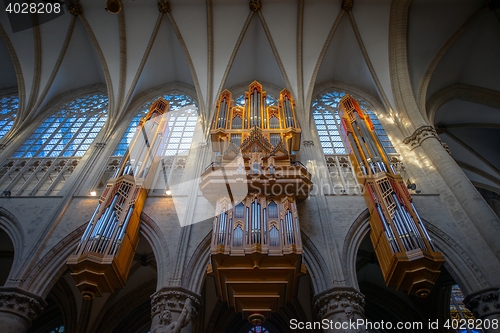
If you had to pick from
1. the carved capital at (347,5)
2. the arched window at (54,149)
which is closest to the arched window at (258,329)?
the arched window at (54,149)

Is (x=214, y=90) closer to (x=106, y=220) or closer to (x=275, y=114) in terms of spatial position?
(x=275, y=114)

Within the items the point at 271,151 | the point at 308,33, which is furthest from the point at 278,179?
the point at 308,33

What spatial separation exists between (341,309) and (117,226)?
5853 millimetres

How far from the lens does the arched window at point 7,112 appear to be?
15451 mm

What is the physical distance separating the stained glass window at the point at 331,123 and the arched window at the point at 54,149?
975 centimetres

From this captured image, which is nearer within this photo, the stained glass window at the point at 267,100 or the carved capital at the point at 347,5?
the carved capital at the point at 347,5

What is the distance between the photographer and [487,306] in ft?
25.7

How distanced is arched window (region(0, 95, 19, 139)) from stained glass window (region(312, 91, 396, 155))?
13.7 metres

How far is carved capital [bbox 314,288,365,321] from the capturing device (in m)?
7.75

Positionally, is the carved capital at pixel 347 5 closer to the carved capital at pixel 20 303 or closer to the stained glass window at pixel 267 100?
the stained glass window at pixel 267 100

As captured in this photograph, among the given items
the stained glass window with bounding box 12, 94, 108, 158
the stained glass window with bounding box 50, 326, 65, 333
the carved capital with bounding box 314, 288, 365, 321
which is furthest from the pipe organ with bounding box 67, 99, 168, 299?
the stained glass window with bounding box 50, 326, 65, 333

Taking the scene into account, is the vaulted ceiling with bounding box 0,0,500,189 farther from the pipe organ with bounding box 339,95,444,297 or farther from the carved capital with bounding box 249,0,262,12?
the pipe organ with bounding box 339,95,444,297

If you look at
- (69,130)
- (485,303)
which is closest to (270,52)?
(69,130)

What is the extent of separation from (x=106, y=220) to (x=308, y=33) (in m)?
12.9
